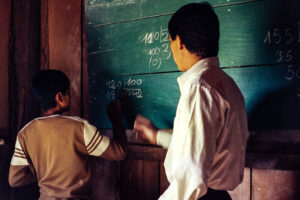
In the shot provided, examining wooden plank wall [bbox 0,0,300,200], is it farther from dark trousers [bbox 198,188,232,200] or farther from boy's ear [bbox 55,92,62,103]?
dark trousers [bbox 198,188,232,200]

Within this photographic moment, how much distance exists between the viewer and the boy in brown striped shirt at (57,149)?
1934mm

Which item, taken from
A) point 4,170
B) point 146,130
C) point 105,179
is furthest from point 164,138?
point 4,170

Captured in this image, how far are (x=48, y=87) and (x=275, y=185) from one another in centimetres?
172

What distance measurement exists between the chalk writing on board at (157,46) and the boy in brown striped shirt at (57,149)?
725mm

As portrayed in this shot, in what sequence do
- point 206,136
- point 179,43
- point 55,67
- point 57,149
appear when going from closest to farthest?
point 206,136 → point 179,43 → point 57,149 → point 55,67

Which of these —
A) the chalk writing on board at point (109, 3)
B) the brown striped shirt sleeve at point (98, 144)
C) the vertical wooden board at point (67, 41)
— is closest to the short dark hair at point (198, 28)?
the brown striped shirt sleeve at point (98, 144)

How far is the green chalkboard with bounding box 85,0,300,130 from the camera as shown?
185cm

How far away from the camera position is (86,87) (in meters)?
2.88

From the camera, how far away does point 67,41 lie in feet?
9.80

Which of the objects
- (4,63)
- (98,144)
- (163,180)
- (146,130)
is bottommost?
(163,180)

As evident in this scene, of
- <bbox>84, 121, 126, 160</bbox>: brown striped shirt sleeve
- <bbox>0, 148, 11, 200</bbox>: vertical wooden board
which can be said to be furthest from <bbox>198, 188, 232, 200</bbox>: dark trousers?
<bbox>0, 148, 11, 200</bbox>: vertical wooden board

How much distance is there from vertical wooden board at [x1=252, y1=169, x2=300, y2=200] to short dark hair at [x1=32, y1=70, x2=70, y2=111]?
4.97ft

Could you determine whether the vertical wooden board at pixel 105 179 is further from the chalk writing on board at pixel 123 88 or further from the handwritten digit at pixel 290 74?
the handwritten digit at pixel 290 74

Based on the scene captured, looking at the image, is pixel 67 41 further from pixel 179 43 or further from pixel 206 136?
pixel 206 136
